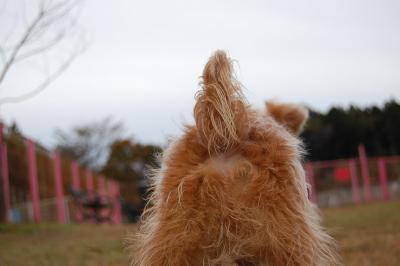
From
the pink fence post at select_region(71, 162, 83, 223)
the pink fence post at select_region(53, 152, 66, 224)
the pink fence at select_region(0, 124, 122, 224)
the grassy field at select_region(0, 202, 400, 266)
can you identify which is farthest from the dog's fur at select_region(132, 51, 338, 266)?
the pink fence post at select_region(71, 162, 83, 223)

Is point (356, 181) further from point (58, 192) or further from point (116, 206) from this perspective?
point (58, 192)

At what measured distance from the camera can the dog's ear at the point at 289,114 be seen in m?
4.75

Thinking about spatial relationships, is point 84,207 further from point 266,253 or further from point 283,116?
point 266,253

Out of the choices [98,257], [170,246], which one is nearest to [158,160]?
[170,246]

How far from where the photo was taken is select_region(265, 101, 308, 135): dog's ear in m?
4.75

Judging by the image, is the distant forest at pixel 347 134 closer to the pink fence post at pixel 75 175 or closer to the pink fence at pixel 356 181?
the pink fence at pixel 356 181

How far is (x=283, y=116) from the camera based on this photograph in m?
4.79

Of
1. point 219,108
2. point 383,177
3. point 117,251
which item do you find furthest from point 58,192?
point 383,177

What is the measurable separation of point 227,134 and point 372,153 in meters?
27.9

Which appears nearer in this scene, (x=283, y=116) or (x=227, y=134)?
(x=227, y=134)

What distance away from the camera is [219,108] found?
270cm

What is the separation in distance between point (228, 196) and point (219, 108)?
1.42 feet

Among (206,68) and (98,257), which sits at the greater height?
(206,68)

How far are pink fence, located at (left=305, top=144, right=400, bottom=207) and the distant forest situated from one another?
3.74ft
